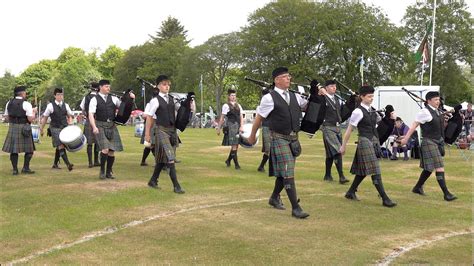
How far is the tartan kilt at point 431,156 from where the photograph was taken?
26.2ft

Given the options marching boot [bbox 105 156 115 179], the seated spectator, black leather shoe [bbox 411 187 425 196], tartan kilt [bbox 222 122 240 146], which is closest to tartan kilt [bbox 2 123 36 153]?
marching boot [bbox 105 156 115 179]

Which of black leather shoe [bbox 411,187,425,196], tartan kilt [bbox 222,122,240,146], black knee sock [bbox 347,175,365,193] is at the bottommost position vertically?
black leather shoe [bbox 411,187,425,196]

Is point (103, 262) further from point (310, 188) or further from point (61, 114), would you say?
point (61, 114)

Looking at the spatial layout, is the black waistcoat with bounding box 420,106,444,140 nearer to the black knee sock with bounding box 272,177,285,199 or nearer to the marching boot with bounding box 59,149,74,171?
the black knee sock with bounding box 272,177,285,199

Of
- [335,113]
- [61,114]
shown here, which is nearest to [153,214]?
[335,113]

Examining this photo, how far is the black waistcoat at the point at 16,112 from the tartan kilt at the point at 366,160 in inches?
266

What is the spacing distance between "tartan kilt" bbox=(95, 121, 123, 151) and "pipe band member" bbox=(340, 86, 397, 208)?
14.8ft

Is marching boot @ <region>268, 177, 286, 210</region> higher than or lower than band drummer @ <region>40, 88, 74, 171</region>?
→ lower

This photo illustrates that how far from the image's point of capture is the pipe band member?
741cm

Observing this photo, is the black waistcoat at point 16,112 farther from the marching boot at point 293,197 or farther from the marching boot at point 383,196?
the marching boot at point 383,196

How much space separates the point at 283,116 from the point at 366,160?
6.16ft

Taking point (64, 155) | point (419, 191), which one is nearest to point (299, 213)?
point (419, 191)

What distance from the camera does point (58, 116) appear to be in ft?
36.5

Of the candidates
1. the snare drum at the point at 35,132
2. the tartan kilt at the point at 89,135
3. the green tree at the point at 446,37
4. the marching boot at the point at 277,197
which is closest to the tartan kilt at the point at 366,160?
the marching boot at the point at 277,197
